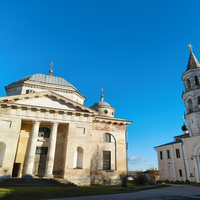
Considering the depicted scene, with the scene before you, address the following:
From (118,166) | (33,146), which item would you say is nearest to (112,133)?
(118,166)

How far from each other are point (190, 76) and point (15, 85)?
31.7 m

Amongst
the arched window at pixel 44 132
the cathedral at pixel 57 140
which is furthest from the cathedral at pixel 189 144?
the arched window at pixel 44 132

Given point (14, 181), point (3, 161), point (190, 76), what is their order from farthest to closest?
point (190, 76)
point (3, 161)
point (14, 181)

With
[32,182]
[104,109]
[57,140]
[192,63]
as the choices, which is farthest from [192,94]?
[32,182]

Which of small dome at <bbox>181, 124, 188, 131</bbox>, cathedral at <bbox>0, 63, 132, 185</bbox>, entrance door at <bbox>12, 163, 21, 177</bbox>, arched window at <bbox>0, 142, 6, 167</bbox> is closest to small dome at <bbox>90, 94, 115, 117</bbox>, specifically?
cathedral at <bbox>0, 63, 132, 185</bbox>

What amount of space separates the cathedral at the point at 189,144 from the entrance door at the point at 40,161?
24736 millimetres

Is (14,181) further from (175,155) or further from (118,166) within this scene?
(175,155)

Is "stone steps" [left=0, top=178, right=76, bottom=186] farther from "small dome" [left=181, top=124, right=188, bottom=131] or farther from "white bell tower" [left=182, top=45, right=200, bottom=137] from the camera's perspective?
"small dome" [left=181, top=124, right=188, bottom=131]

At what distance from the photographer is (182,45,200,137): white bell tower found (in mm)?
31125

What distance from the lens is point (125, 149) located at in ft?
76.7

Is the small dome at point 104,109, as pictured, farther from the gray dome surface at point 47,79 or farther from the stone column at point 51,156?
the stone column at point 51,156

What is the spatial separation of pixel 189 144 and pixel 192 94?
9.42 metres

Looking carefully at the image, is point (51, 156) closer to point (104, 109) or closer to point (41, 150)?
point (41, 150)

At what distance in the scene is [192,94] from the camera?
32.3 m
